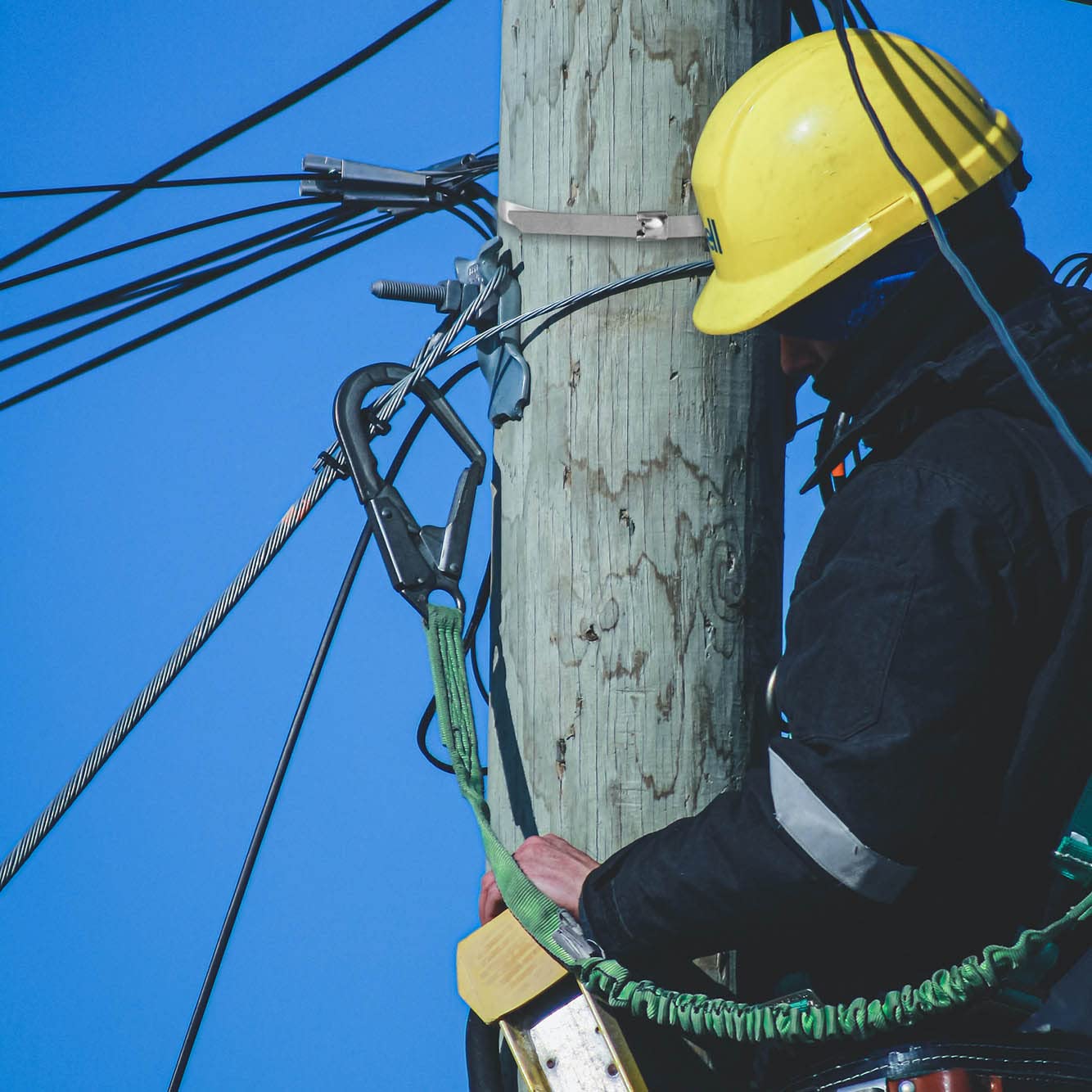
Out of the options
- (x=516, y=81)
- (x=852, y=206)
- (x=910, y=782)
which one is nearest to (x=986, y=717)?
(x=910, y=782)

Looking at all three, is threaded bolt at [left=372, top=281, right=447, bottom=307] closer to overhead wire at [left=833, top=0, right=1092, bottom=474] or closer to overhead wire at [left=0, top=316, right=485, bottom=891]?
overhead wire at [left=0, top=316, right=485, bottom=891]

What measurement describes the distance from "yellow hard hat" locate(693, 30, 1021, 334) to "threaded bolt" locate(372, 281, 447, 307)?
2.24ft

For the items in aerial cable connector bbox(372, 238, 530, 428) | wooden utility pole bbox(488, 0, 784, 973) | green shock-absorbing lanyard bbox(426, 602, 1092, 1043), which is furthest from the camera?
aerial cable connector bbox(372, 238, 530, 428)

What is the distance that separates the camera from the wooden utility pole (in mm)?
1916

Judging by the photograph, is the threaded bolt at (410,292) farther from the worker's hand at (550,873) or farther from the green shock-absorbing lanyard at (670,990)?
the worker's hand at (550,873)

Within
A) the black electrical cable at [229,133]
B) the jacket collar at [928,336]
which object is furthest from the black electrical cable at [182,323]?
the jacket collar at [928,336]

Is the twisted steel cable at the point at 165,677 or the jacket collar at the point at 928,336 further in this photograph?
the twisted steel cable at the point at 165,677

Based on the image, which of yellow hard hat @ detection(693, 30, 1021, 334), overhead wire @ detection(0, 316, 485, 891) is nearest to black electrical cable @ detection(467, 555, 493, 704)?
overhead wire @ detection(0, 316, 485, 891)

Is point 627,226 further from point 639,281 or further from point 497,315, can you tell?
point 497,315

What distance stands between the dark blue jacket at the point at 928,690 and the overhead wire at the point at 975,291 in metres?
0.06

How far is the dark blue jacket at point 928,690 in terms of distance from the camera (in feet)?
4.27

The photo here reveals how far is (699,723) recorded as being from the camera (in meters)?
1.93

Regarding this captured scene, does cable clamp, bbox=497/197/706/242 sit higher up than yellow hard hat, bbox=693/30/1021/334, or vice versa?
cable clamp, bbox=497/197/706/242

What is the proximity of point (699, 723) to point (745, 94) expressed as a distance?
1.01m
